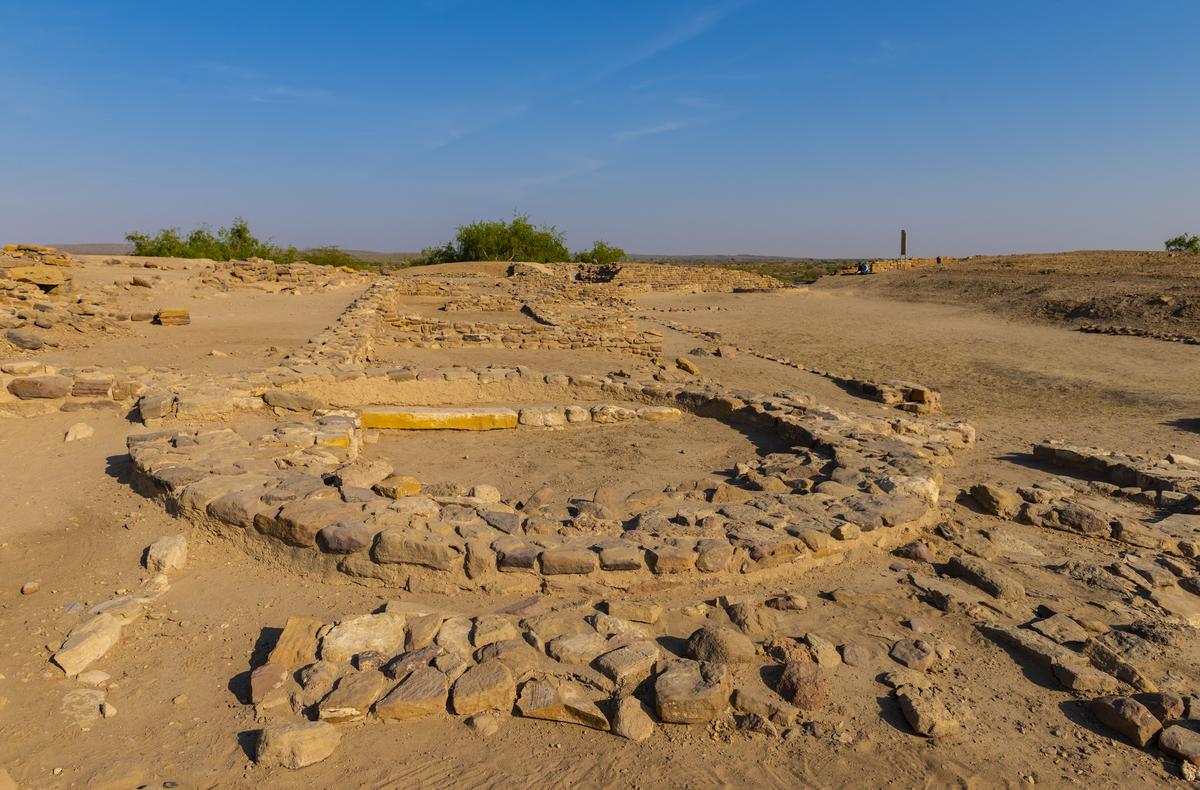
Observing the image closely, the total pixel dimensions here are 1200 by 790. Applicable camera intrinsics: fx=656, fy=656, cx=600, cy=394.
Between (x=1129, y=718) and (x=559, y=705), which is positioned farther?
(x=559, y=705)

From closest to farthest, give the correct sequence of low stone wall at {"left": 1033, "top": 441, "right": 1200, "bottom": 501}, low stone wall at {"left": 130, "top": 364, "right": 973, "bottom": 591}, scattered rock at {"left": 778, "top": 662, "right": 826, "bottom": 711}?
scattered rock at {"left": 778, "top": 662, "right": 826, "bottom": 711}, low stone wall at {"left": 130, "top": 364, "right": 973, "bottom": 591}, low stone wall at {"left": 1033, "top": 441, "right": 1200, "bottom": 501}

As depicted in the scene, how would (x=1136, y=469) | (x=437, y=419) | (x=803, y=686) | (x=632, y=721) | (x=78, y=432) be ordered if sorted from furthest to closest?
(x=437, y=419), (x=78, y=432), (x=1136, y=469), (x=803, y=686), (x=632, y=721)

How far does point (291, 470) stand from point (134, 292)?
12569mm

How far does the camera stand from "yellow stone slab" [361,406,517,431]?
6.16 metres

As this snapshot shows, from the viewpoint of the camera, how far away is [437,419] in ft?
20.4

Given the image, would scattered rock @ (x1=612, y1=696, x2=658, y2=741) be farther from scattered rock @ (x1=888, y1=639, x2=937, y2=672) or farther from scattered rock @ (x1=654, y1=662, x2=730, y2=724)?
scattered rock @ (x1=888, y1=639, x2=937, y2=672)

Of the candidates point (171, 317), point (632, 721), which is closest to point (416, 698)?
point (632, 721)

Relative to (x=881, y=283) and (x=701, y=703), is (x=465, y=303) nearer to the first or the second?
(x=701, y=703)

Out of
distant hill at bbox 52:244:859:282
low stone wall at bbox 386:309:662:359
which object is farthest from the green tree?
low stone wall at bbox 386:309:662:359

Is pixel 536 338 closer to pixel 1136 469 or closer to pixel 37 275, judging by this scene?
pixel 1136 469

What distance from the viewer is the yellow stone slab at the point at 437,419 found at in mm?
6156

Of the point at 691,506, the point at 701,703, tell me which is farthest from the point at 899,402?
the point at 701,703

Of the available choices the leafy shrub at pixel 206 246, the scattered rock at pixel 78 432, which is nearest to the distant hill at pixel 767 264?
the leafy shrub at pixel 206 246

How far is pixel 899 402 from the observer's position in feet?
27.4
